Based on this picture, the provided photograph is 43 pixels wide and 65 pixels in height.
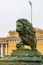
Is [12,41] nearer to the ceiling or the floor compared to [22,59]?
nearer to the floor

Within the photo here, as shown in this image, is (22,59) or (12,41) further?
(12,41)

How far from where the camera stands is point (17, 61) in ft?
83.8

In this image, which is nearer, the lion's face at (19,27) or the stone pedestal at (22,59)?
the stone pedestal at (22,59)

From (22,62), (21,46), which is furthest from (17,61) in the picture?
(21,46)

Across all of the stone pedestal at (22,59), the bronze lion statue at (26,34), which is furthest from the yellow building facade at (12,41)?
the stone pedestal at (22,59)

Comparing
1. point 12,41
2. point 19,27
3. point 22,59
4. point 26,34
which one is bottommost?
point 12,41

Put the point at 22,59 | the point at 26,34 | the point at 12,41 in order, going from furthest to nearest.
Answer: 1. the point at 12,41
2. the point at 26,34
3. the point at 22,59

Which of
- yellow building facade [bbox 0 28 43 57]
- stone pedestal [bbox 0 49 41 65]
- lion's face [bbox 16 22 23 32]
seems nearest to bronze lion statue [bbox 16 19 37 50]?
lion's face [bbox 16 22 23 32]

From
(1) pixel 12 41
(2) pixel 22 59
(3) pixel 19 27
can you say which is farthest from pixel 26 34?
(1) pixel 12 41

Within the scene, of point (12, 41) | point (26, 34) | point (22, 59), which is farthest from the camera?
point (12, 41)

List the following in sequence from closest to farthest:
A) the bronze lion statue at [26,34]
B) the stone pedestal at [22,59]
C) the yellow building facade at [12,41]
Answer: the stone pedestal at [22,59] → the bronze lion statue at [26,34] → the yellow building facade at [12,41]

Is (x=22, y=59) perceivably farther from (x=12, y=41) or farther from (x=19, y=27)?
(x=12, y=41)

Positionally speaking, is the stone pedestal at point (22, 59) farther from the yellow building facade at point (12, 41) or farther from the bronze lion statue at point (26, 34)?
the yellow building facade at point (12, 41)

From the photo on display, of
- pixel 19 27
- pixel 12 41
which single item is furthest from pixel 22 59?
pixel 12 41
